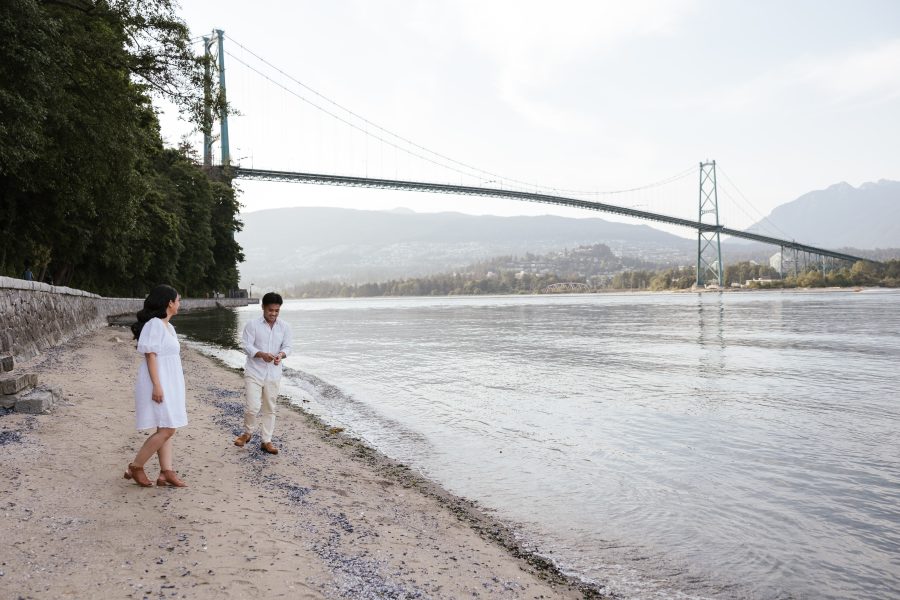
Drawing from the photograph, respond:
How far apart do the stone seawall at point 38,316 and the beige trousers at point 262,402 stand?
6081mm

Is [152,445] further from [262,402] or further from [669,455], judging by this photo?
[669,455]

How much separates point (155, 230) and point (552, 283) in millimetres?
139054

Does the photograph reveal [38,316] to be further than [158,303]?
Yes

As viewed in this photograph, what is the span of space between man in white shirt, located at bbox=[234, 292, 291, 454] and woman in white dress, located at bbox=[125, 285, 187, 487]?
1.27 meters

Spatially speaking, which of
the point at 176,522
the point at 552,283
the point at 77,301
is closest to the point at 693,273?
the point at 552,283

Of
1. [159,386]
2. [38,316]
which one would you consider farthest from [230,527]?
[38,316]

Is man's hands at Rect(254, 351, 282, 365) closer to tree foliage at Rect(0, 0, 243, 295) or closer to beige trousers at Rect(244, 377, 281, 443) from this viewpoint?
beige trousers at Rect(244, 377, 281, 443)

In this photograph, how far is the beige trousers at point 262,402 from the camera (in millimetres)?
6244

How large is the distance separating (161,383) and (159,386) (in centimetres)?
8

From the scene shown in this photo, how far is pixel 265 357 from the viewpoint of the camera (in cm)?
607

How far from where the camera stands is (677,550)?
4641 mm

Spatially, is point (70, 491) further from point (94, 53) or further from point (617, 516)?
Result: point (94, 53)

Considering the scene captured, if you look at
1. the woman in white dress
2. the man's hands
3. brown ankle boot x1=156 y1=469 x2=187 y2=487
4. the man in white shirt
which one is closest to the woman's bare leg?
the woman in white dress

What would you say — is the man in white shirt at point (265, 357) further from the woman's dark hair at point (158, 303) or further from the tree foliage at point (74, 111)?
the tree foliage at point (74, 111)
